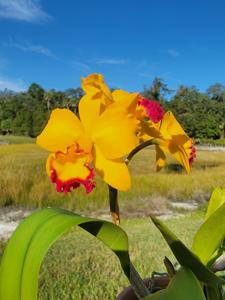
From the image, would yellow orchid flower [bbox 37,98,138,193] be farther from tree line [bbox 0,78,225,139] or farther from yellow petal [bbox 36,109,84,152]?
tree line [bbox 0,78,225,139]

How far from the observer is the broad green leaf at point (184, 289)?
2.08 feet

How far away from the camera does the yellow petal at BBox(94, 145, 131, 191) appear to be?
2.05 feet

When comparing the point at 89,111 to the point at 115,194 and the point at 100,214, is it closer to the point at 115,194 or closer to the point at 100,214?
the point at 115,194

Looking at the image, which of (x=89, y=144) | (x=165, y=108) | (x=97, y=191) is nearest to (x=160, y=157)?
(x=89, y=144)

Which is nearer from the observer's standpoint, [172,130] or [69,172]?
[69,172]

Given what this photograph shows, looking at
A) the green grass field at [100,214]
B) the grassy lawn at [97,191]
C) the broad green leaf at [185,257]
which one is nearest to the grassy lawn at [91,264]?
the green grass field at [100,214]

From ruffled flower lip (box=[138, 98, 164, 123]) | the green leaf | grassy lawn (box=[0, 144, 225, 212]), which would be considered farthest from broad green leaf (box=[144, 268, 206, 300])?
grassy lawn (box=[0, 144, 225, 212])

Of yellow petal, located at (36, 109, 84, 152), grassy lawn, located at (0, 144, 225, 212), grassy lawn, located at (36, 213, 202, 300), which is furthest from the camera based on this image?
grassy lawn, located at (0, 144, 225, 212)

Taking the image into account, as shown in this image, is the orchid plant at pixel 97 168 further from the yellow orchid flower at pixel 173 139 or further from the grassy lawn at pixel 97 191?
the grassy lawn at pixel 97 191

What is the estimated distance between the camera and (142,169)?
6.73m

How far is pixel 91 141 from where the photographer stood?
66 centimetres

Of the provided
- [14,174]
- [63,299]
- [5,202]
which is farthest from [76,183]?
[14,174]

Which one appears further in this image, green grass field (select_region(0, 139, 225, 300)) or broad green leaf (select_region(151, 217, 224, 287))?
green grass field (select_region(0, 139, 225, 300))

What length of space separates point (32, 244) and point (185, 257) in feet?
0.85
